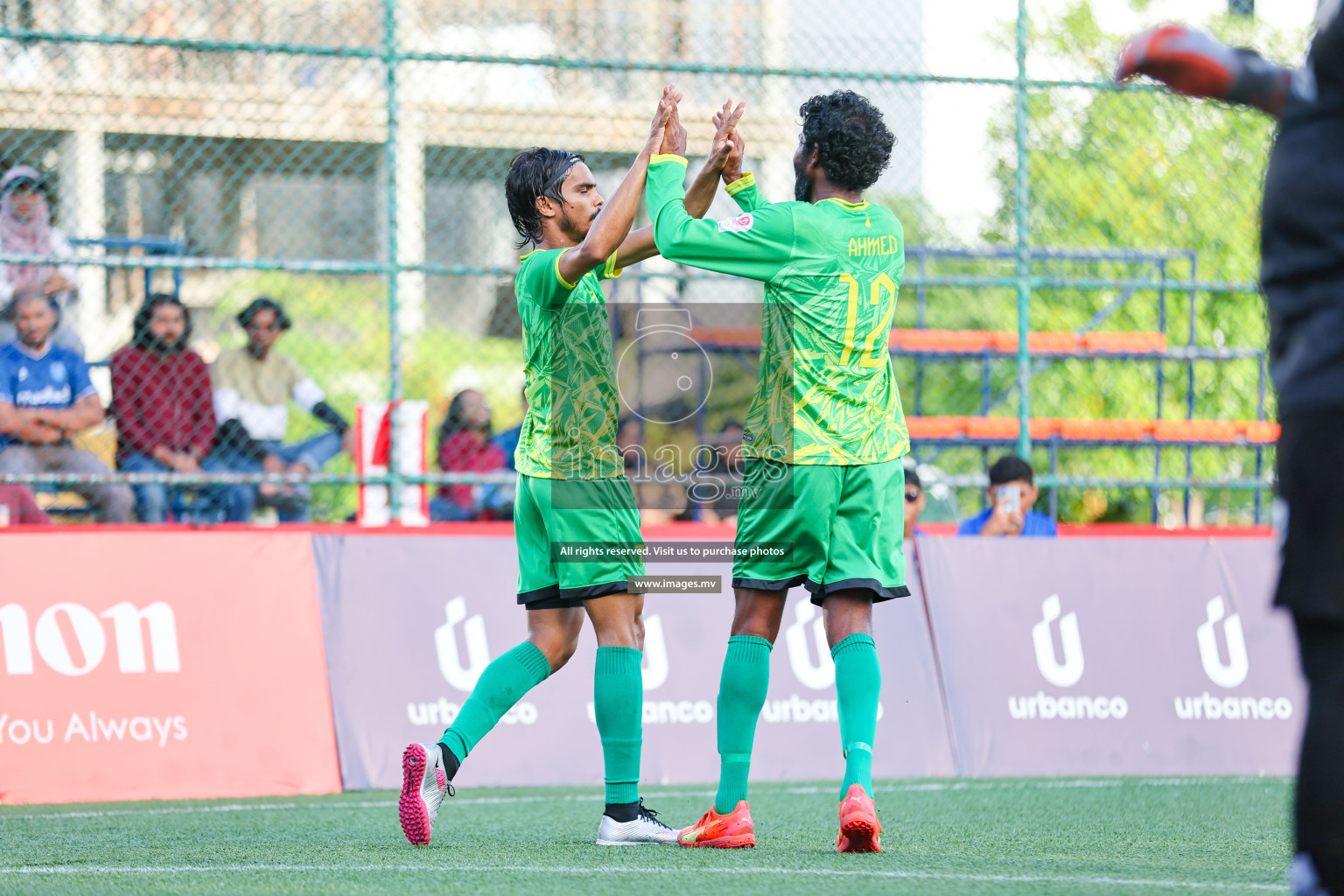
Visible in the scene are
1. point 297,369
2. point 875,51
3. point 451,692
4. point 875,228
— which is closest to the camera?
point 875,228

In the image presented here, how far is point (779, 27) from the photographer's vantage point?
9797mm

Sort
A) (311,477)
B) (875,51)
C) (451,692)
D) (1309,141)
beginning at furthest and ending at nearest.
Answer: (875,51)
(311,477)
(451,692)
(1309,141)

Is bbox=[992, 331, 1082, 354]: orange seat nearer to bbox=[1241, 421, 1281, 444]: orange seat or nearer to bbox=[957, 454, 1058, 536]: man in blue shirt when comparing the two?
bbox=[1241, 421, 1281, 444]: orange seat

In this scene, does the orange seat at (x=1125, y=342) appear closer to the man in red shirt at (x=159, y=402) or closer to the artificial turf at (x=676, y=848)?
the artificial turf at (x=676, y=848)

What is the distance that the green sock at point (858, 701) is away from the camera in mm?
3928

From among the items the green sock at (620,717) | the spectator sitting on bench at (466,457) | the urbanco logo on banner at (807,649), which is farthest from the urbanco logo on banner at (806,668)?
the green sock at (620,717)

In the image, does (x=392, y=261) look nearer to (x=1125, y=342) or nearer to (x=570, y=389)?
(x=570, y=389)

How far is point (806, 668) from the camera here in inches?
264

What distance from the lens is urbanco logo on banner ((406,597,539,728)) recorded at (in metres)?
6.38

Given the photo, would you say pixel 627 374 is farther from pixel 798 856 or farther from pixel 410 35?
pixel 798 856

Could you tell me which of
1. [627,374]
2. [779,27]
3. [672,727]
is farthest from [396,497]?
[779,27]

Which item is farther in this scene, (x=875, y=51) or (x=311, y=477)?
(x=875, y=51)

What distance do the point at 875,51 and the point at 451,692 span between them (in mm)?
4048

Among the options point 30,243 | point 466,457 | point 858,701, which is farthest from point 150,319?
point 858,701
